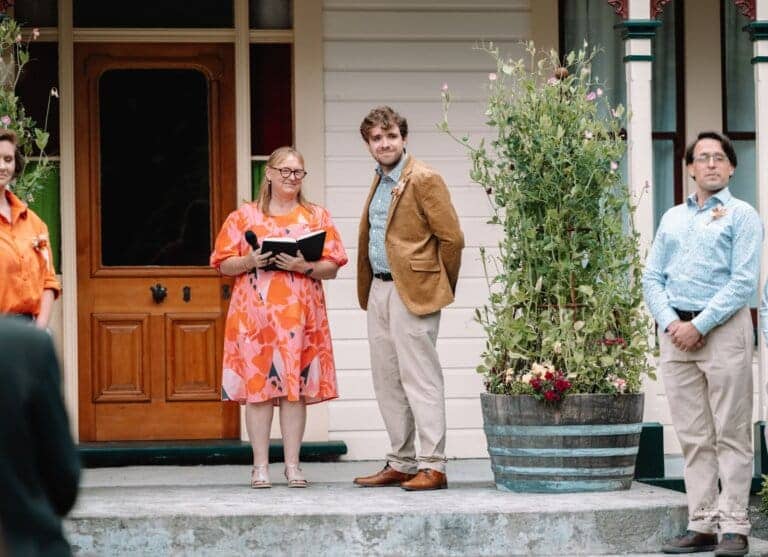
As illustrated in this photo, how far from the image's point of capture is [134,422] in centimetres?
962

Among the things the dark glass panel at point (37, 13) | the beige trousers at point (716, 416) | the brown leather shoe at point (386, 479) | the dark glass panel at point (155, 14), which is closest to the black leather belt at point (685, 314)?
the beige trousers at point (716, 416)

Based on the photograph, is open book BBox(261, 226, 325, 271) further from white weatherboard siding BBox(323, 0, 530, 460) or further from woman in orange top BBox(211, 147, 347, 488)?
white weatherboard siding BBox(323, 0, 530, 460)

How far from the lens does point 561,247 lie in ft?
25.4

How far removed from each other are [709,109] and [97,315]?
4077mm

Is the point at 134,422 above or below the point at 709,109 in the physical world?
below

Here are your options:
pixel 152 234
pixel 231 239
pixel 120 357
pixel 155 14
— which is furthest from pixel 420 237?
pixel 155 14

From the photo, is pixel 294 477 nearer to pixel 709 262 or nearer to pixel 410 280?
pixel 410 280

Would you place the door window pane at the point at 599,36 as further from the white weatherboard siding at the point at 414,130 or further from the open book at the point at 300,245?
the open book at the point at 300,245

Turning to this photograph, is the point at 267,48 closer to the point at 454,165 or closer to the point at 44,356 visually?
the point at 454,165

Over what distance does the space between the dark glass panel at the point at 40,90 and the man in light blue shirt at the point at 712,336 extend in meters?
4.20

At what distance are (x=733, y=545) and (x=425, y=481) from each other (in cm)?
159

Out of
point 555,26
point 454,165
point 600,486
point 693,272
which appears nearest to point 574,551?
point 600,486

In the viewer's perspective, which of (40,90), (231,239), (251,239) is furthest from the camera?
(40,90)

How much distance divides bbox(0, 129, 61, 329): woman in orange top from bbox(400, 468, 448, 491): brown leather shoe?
1950 millimetres
